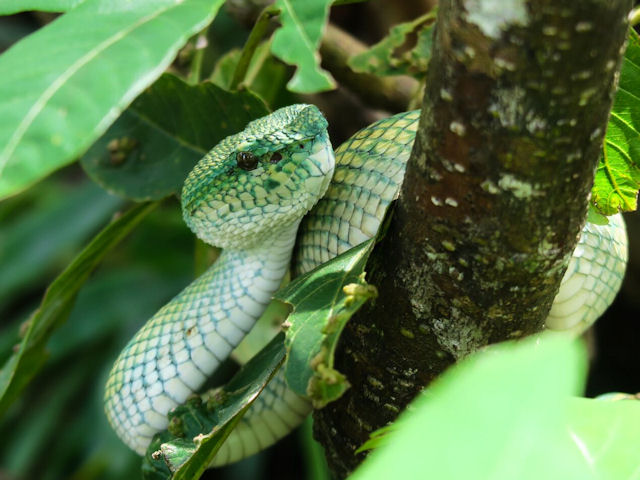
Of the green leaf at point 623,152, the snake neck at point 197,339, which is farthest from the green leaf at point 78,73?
the green leaf at point 623,152

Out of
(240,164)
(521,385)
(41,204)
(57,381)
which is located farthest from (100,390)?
(521,385)

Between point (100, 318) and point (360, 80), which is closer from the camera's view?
point (360, 80)

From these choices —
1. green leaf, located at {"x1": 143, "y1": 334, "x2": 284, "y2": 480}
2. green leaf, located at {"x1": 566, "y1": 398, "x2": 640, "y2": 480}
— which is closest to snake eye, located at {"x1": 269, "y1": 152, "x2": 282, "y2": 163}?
green leaf, located at {"x1": 143, "y1": 334, "x2": 284, "y2": 480}

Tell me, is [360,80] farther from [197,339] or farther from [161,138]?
[197,339]

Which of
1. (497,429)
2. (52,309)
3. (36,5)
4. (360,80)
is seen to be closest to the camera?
(497,429)

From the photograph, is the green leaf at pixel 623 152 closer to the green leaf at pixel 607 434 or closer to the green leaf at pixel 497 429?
the green leaf at pixel 607 434

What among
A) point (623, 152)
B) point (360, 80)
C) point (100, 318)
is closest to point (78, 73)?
point (623, 152)

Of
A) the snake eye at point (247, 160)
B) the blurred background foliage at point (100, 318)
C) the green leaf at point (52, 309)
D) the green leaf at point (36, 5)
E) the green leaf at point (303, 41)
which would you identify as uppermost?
the green leaf at point (36, 5)
